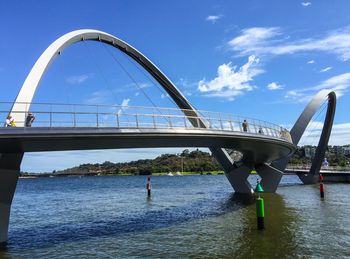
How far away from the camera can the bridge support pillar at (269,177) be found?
49.8 metres

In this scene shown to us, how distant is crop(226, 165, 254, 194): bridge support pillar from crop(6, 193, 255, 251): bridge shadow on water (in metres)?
14.2

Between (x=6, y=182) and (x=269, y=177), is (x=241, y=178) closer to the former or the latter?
(x=269, y=177)

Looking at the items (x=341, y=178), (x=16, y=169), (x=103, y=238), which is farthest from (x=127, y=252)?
(x=341, y=178)

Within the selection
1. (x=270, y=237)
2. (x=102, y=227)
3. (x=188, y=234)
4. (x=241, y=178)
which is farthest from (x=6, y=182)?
(x=241, y=178)

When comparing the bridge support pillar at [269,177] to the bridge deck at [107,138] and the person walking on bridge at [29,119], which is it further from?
the person walking on bridge at [29,119]

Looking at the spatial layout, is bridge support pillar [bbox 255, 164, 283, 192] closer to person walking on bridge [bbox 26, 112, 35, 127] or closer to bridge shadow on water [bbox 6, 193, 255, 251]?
bridge shadow on water [bbox 6, 193, 255, 251]

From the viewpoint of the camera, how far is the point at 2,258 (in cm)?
1803

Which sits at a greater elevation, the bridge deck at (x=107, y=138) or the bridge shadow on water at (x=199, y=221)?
the bridge deck at (x=107, y=138)

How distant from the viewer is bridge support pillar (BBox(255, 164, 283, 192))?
49.8m

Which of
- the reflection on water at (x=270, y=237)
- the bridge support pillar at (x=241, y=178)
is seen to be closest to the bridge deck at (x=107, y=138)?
the reflection on water at (x=270, y=237)

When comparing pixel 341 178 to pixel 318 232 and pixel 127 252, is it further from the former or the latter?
pixel 127 252

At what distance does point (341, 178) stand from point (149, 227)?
59760 millimetres

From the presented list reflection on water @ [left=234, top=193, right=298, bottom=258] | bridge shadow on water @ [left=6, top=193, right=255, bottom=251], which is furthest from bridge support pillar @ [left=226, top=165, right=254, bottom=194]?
reflection on water @ [left=234, top=193, right=298, bottom=258]

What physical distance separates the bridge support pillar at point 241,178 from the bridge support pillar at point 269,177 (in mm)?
2233
